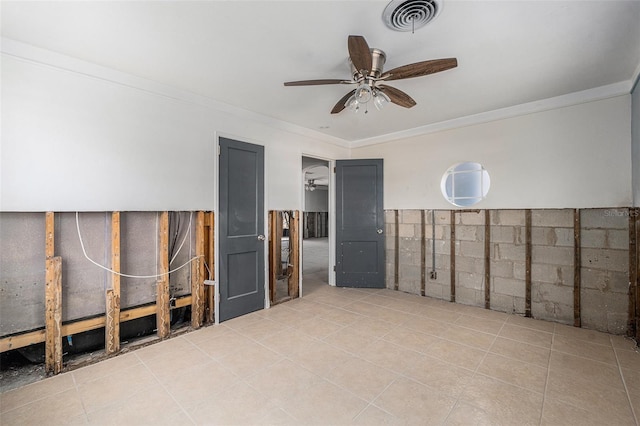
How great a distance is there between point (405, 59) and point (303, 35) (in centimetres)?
95

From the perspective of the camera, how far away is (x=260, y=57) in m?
2.51

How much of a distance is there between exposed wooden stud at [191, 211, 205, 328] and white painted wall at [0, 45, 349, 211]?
10.0 inches

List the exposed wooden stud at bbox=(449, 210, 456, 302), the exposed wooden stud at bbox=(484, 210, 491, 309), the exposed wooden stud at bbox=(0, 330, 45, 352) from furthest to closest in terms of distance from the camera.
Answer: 1. the exposed wooden stud at bbox=(449, 210, 456, 302)
2. the exposed wooden stud at bbox=(484, 210, 491, 309)
3. the exposed wooden stud at bbox=(0, 330, 45, 352)

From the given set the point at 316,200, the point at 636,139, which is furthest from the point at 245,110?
the point at 316,200

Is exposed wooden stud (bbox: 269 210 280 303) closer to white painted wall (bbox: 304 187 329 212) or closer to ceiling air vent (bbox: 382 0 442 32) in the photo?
ceiling air vent (bbox: 382 0 442 32)

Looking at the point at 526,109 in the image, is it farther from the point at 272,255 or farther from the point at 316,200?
the point at 316,200

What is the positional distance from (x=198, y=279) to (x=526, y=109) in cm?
457

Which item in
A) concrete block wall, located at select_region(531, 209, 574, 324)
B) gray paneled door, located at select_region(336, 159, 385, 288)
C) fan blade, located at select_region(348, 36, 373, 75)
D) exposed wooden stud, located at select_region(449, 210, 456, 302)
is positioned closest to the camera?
fan blade, located at select_region(348, 36, 373, 75)

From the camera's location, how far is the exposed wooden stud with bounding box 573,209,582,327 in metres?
3.34

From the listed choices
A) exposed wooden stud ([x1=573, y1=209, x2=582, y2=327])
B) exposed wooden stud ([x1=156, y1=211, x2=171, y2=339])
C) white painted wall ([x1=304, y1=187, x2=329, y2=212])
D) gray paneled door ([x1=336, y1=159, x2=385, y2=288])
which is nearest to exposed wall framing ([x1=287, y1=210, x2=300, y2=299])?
gray paneled door ([x1=336, y1=159, x2=385, y2=288])

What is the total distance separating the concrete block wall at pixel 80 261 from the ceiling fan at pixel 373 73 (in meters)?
2.17

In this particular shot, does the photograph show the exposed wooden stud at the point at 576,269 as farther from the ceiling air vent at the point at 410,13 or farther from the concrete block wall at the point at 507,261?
the ceiling air vent at the point at 410,13

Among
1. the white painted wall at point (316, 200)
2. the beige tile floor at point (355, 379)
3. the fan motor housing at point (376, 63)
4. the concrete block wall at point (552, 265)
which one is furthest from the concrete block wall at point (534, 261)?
the white painted wall at point (316, 200)

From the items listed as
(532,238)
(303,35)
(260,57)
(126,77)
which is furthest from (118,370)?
(532,238)
